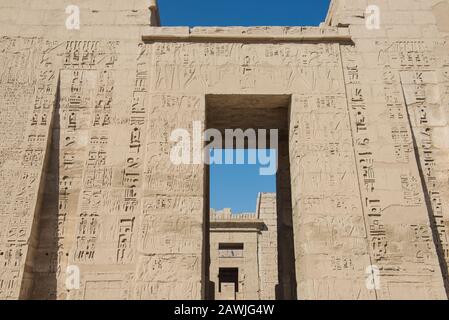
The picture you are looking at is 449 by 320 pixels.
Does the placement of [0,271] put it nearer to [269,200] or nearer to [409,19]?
[409,19]

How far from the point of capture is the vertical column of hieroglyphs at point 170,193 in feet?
17.0

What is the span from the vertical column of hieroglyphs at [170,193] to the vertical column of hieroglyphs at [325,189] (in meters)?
1.45

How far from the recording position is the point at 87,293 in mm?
5102

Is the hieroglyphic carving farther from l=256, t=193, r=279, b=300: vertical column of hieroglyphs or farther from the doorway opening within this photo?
l=256, t=193, r=279, b=300: vertical column of hieroglyphs

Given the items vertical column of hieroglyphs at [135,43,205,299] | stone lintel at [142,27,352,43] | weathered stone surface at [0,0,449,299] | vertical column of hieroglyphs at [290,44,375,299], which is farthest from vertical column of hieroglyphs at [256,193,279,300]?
stone lintel at [142,27,352,43]

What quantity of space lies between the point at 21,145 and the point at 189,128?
2471mm

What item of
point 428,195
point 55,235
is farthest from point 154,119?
point 428,195

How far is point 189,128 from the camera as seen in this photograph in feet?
19.8

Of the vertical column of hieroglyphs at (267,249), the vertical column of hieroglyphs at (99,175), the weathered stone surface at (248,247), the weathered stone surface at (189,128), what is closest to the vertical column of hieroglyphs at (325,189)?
the weathered stone surface at (189,128)

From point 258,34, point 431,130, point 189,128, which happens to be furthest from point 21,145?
point 431,130

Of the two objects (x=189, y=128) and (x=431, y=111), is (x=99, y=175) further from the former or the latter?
(x=431, y=111)

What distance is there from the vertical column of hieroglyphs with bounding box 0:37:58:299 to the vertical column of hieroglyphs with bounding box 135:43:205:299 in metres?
1.49

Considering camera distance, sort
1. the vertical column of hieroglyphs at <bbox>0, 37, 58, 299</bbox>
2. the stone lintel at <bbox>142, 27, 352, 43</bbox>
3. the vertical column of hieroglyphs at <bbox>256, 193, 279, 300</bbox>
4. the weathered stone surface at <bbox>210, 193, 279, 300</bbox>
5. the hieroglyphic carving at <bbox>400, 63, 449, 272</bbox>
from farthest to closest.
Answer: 1. the weathered stone surface at <bbox>210, 193, 279, 300</bbox>
2. the vertical column of hieroglyphs at <bbox>256, 193, 279, 300</bbox>
3. the stone lintel at <bbox>142, 27, 352, 43</bbox>
4. the hieroglyphic carving at <bbox>400, 63, 449, 272</bbox>
5. the vertical column of hieroglyphs at <bbox>0, 37, 58, 299</bbox>

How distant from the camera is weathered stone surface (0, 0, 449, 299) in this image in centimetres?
526
